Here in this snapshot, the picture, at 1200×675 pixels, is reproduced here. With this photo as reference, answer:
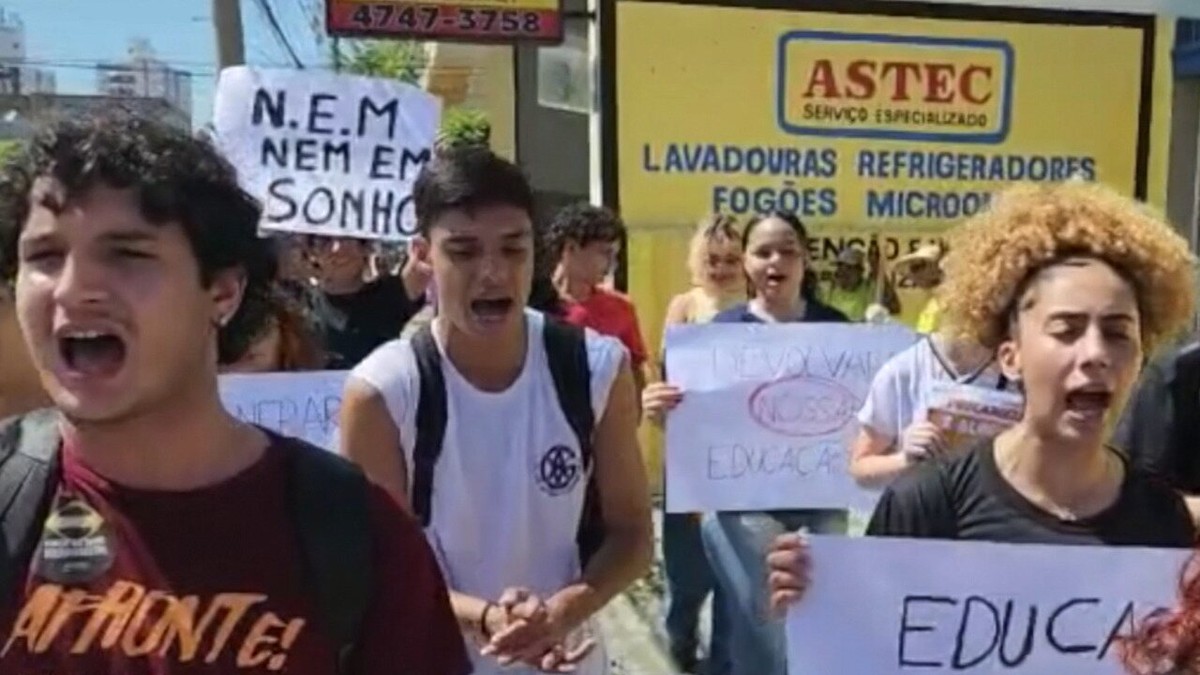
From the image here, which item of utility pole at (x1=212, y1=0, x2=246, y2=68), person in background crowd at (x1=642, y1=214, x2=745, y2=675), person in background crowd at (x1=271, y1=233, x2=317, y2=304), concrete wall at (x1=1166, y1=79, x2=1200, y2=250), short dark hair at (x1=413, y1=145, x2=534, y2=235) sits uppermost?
utility pole at (x1=212, y1=0, x2=246, y2=68)

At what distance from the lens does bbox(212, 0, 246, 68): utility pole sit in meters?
8.62

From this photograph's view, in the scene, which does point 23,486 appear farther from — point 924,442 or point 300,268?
point 300,268

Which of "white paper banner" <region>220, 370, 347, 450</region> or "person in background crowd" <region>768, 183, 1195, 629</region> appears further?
"white paper banner" <region>220, 370, 347, 450</region>

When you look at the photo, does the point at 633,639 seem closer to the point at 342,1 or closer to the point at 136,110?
the point at 136,110

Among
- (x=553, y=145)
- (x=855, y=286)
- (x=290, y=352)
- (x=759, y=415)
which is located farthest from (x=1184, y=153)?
(x=553, y=145)

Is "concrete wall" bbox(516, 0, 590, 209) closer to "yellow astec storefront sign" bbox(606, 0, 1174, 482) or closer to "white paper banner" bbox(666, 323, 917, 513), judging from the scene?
"yellow astec storefront sign" bbox(606, 0, 1174, 482)

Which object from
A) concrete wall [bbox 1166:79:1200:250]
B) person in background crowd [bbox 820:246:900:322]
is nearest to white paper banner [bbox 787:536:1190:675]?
person in background crowd [bbox 820:246:900:322]

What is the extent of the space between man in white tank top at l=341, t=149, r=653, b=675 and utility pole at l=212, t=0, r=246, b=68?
5997 mm

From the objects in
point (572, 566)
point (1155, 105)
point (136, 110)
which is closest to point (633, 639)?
point (572, 566)

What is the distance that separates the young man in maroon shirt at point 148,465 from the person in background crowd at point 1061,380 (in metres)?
1.06

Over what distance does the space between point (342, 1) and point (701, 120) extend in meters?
2.76

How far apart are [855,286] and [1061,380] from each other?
6.43 metres

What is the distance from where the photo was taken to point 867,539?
2.53 m

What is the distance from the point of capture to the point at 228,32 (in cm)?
871
